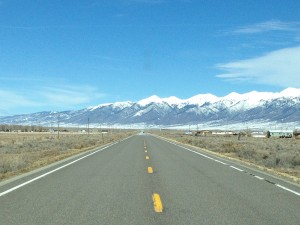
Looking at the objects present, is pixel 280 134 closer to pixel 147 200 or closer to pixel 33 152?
pixel 33 152

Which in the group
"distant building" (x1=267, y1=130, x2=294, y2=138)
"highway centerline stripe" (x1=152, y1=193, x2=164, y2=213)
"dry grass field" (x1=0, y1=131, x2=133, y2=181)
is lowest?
"highway centerline stripe" (x1=152, y1=193, x2=164, y2=213)

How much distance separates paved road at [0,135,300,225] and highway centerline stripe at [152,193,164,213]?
0.02 metres

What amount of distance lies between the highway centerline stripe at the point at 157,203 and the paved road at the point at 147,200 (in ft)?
0.07

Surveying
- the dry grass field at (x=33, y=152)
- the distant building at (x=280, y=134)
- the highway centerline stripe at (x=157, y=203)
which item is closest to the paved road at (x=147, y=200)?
the highway centerline stripe at (x=157, y=203)

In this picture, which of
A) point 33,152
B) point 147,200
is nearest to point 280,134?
point 33,152

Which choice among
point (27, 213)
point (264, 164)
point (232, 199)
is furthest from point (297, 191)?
point (264, 164)

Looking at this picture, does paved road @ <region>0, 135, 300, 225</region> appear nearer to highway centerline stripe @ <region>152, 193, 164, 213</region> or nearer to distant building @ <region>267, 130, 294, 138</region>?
highway centerline stripe @ <region>152, 193, 164, 213</region>

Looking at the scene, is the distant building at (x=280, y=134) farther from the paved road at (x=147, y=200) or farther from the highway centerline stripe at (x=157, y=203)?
the highway centerline stripe at (x=157, y=203)

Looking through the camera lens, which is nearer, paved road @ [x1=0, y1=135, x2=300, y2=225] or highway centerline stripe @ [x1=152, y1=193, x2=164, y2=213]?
paved road @ [x1=0, y1=135, x2=300, y2=225]

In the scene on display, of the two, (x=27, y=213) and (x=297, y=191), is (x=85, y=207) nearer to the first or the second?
(x=27, y=213)

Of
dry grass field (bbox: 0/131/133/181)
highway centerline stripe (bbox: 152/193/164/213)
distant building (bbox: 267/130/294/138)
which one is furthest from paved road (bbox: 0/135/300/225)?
distant building (bbox: 267/130/294/138)

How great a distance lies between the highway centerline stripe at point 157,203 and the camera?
9423 millimetres

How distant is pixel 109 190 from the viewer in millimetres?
12320

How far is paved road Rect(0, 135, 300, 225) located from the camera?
8.54 m
